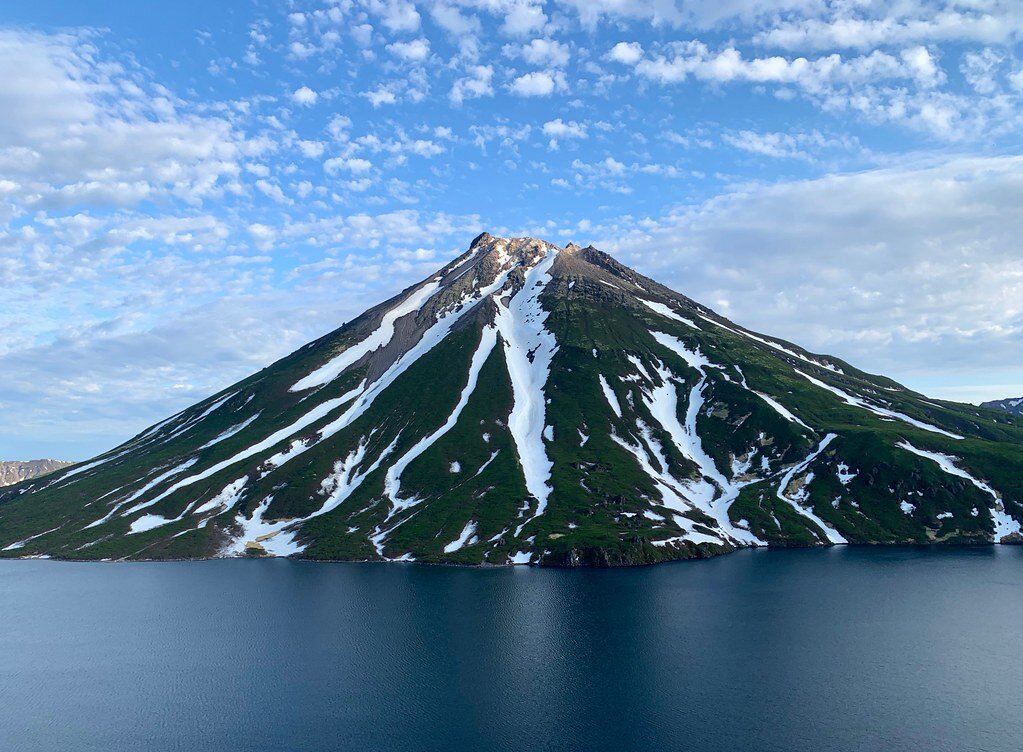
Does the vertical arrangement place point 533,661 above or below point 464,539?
below

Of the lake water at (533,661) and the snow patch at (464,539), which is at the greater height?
the snow patch at (464,539)

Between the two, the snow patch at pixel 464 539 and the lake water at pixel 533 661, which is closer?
the lake water at pixel 533 661

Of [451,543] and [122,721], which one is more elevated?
[451,543]

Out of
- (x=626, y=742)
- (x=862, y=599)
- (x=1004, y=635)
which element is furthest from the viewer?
(x=862, y=599)

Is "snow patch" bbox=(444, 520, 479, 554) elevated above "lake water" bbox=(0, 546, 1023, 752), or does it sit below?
above

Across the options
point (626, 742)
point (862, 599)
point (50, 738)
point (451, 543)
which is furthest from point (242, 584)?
point (862, 599)

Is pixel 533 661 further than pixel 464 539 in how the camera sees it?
No

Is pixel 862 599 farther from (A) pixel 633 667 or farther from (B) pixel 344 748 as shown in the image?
(B) pixel 344 748

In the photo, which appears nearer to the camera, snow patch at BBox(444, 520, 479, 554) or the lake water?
the lake water
